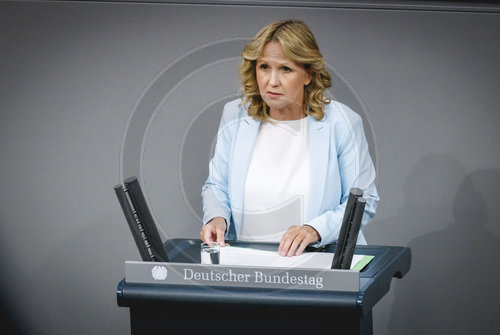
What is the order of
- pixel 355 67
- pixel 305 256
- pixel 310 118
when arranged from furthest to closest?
1. pixel 355 67
2. pixel 310 118
3. pixel 305 256

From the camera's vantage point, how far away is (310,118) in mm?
2803

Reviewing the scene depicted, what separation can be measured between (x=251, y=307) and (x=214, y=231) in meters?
0.51

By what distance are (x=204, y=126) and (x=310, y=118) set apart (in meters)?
1.31

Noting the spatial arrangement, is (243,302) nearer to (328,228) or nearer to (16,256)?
(328,228)

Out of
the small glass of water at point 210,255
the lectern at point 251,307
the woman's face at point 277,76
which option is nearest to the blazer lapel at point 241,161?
the woman's face at point 277,76

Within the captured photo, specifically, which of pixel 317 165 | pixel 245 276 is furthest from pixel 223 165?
pixel 245 276

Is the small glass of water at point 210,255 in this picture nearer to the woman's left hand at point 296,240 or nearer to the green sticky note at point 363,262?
the woman's left hand at point 296,240

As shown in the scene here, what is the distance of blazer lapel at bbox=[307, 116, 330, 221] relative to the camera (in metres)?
2.73

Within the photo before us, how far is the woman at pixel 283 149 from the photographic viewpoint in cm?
264

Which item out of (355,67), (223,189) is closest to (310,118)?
(223,189)

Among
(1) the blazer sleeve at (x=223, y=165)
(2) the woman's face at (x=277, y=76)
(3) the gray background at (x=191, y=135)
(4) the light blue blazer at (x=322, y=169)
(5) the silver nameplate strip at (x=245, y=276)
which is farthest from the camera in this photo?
Result: (3) the gray background at (x=191, y=135)

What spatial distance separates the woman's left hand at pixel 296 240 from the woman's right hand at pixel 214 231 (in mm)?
231

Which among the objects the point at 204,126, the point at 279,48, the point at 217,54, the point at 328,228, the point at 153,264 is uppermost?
the point at 217,54

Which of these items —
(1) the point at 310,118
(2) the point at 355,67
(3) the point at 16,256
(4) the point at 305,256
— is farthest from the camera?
(3) the point at 16,256
